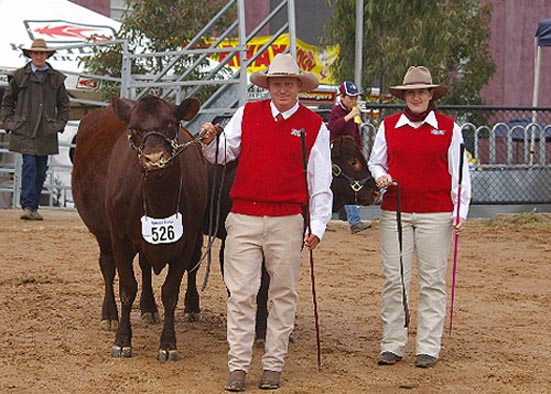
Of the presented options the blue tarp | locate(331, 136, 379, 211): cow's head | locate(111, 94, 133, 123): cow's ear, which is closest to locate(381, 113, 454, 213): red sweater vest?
locate(331, 136, 379, 211): cow's head

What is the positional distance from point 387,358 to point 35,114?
8198mm

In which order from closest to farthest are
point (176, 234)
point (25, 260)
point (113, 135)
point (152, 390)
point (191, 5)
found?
point (152, 390)
point (176, 234)
point (113, 135)
point (25, 260)
point (191, 5)

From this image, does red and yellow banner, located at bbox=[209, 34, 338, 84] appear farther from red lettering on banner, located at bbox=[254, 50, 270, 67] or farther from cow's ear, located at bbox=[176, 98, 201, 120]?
cow's ear, located at bbox=[176, 98, 201, 120]

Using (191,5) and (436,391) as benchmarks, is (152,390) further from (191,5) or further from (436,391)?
(191,5)

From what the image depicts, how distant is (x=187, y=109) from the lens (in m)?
7.06

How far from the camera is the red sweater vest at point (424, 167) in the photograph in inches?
287

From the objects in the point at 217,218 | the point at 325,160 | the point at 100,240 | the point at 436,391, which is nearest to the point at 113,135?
the point at 100,240

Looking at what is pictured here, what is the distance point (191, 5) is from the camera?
780 inches

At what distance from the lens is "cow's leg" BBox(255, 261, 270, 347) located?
25.5 ft

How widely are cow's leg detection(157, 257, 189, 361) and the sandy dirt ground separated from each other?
11 centimetres

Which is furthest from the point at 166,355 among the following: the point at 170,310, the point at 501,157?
the point at 501,157

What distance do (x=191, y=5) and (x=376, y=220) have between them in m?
5.85

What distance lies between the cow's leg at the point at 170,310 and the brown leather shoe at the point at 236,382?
2.58 feet

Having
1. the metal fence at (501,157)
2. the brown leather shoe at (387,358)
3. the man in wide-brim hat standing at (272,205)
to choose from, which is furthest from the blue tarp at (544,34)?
the man in wide-brim hat standing at (272,205)
